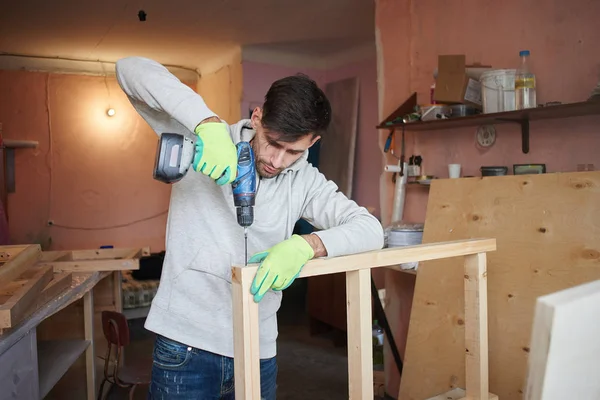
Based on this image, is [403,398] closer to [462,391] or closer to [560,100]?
[462,391]

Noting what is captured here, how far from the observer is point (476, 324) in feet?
5.20

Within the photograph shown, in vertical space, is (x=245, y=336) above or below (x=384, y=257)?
Result: below

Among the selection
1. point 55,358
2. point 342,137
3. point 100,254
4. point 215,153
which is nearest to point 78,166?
point 100,254

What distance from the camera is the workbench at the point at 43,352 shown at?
169 centimetres

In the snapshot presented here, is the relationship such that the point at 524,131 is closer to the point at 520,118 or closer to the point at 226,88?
the point at 520,118

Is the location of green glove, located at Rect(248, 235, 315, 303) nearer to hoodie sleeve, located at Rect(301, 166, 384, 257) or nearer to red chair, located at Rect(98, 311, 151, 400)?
hoodie sleeve, located at Rect(301, 166, 384, 257)

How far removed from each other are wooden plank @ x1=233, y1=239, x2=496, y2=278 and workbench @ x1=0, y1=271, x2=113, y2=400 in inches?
42.6

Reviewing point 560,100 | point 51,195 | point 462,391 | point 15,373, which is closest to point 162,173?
point 15,373

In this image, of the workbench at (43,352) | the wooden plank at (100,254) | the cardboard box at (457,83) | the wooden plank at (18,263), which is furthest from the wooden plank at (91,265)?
the cardboard box at (457,83)

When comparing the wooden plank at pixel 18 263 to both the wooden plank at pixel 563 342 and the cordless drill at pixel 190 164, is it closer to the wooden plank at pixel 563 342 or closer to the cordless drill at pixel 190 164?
the cordless drill at pixel 190 164

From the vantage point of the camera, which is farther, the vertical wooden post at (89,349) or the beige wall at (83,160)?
the beige wall at (83,160)

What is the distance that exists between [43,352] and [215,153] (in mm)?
1938

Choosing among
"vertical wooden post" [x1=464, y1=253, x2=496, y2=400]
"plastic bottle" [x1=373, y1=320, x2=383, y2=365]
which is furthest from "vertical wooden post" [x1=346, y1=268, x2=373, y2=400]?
"plastic bottle" [x1=373, y1=320, x2=383, y2=365]

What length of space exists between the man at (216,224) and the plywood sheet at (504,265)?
76 cm
